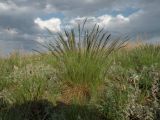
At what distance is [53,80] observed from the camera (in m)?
9.80

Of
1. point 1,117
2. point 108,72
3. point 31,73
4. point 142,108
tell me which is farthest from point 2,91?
point 142,108

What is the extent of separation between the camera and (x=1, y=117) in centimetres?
795

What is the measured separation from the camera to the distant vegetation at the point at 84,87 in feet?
26.3

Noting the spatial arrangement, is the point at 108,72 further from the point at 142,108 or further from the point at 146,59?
the point at 142,108

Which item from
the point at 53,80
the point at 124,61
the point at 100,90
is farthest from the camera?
the point at 124,61

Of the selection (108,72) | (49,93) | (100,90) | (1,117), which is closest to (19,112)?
(1,117)

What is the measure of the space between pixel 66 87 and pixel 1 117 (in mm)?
2134

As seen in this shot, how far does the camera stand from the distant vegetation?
8.02 m

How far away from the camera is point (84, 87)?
9609mm

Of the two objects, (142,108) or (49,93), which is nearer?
(142,108)

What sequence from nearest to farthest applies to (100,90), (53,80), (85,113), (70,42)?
(85,113) < (100,90) < (53,80) < (70,42)

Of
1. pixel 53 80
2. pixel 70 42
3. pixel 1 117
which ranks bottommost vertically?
pixel 1 117

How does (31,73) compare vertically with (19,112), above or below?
above

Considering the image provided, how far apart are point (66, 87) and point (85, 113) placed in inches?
76.4
